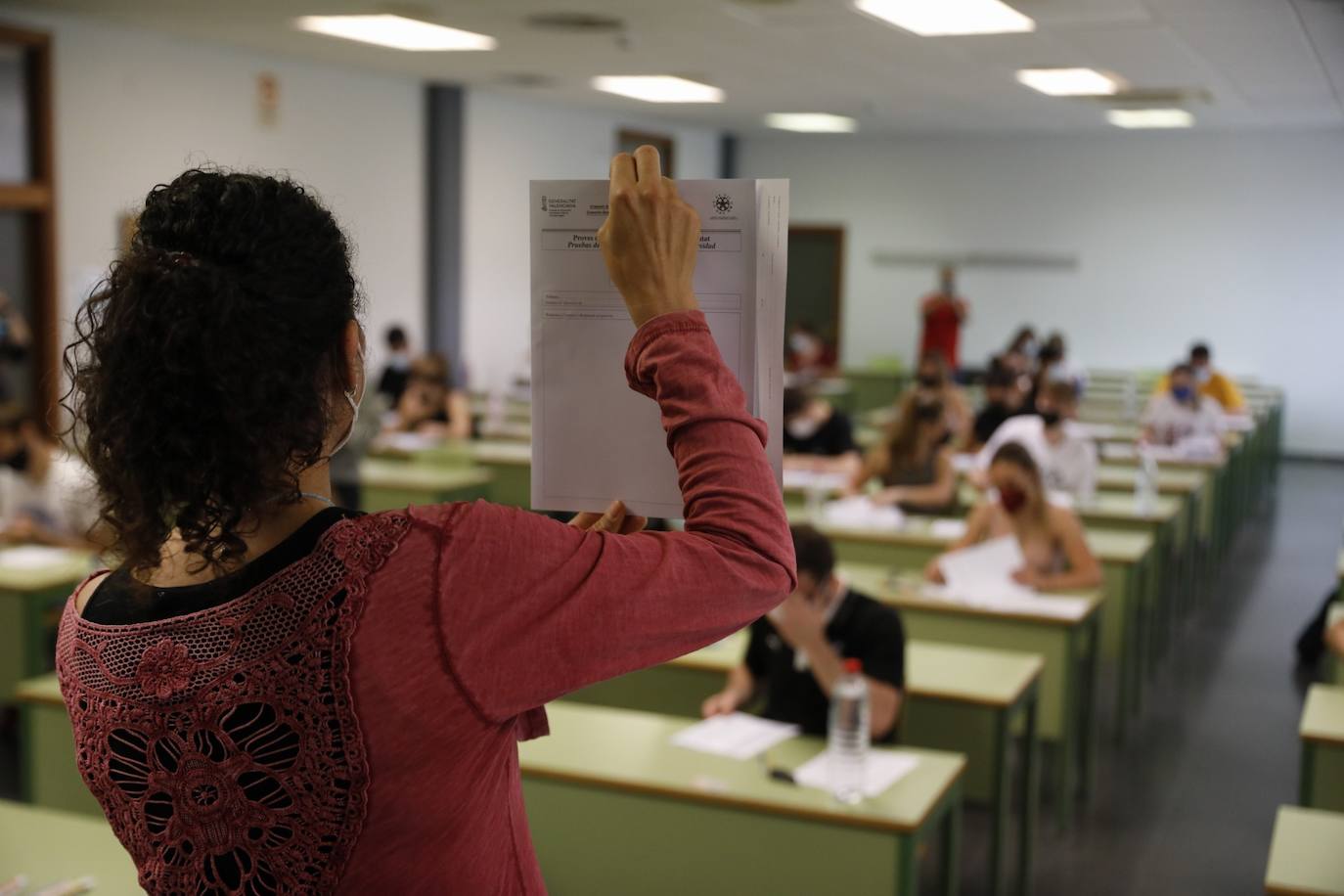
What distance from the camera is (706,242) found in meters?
1.05

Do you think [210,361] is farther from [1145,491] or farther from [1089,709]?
[1145,491]

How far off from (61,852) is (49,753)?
119cm

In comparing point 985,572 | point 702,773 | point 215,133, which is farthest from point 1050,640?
point 215,133

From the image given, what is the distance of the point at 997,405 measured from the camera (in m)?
8.43

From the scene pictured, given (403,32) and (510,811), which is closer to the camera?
(510,811)

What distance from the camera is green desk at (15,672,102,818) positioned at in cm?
358

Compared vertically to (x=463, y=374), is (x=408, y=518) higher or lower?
higher

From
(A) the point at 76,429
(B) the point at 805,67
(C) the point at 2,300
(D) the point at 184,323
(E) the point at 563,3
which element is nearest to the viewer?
(D) the point at 184,323

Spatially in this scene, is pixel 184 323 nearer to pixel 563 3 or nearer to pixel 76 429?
pixel 76 429

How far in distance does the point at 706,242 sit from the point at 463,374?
10412mm

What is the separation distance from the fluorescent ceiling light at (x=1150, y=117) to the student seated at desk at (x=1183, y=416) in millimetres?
2957

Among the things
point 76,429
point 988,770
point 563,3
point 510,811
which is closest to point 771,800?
point 988,770

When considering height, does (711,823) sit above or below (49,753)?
above

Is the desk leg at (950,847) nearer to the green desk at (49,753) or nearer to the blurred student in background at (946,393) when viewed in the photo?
the green desk at (49,753)
